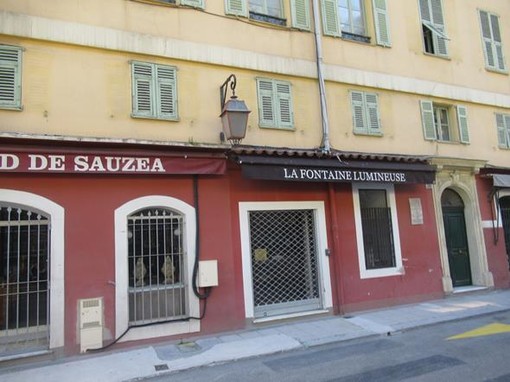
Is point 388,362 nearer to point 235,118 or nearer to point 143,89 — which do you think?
point 235,118

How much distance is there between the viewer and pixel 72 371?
6.16 metres

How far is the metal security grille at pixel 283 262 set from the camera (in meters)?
8.84

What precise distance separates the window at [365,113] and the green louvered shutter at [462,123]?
114 inches

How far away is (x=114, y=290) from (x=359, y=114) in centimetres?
680

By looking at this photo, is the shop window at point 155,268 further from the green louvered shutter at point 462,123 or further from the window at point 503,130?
the window at point 503,130

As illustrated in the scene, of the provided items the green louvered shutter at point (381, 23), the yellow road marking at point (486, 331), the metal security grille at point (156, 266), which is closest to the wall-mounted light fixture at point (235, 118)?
the metal security grille at point (156, 266)

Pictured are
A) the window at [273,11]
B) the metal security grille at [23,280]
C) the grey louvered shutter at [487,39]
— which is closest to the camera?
the metal security grille at [23,280]

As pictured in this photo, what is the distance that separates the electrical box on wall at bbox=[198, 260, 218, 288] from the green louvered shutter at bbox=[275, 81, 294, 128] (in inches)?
133

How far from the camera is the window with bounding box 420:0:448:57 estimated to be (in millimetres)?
11797

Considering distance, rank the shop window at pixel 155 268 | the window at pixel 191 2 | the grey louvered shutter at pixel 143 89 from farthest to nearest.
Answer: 1. the window at pixel 191 2
2. the grey louvered shutter at pixel 143 89
3. the shop window at pixel 155 268

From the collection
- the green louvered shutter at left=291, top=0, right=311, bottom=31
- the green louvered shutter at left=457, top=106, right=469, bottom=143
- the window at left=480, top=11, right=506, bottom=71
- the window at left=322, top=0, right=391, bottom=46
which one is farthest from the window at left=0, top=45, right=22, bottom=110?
the window at left=480, top=11, right=506, bottom=71

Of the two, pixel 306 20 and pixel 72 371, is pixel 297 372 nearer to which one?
pixel 72 371

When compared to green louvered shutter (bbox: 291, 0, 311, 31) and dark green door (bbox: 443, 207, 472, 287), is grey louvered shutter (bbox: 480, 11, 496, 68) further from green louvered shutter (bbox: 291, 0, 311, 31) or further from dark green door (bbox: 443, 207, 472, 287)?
green louvered shutter (bbox: 291, 0, 311, 31)

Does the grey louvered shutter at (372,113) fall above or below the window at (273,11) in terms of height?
below
